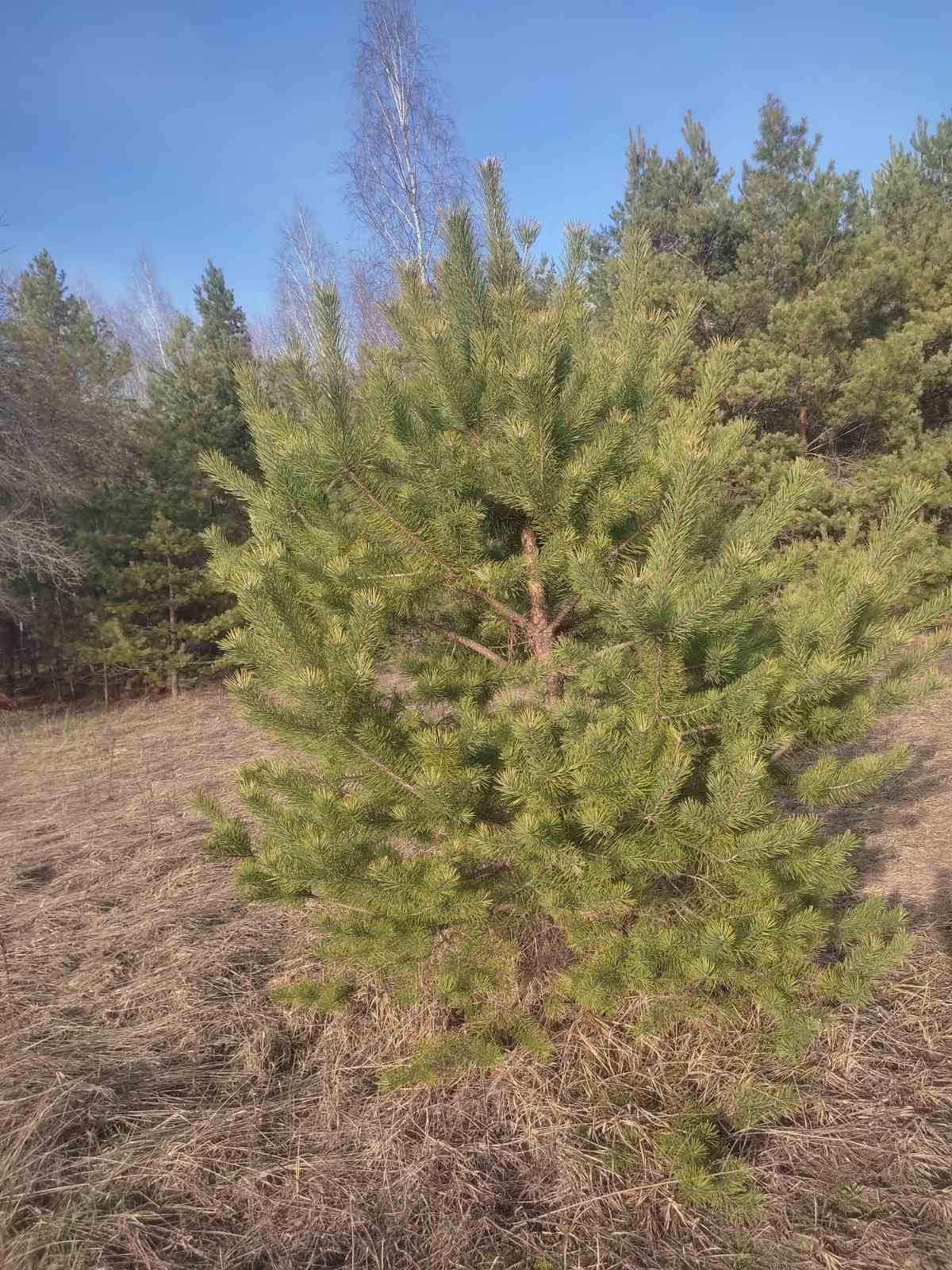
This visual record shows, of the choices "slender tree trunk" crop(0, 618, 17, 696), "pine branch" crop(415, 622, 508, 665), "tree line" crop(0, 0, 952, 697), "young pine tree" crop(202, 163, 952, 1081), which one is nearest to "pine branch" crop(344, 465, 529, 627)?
"young pine tree" crop(202, 163, 952, 1081)

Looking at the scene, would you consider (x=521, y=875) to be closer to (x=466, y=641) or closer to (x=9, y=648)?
(x=466, y=641)

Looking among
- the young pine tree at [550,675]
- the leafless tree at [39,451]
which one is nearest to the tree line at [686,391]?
the leafless tree at [39,451]

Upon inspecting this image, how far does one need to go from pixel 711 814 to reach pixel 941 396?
9570mm

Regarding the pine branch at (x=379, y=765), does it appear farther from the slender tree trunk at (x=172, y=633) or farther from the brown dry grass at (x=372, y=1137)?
the slender tree trunk at (x=172, y=633)

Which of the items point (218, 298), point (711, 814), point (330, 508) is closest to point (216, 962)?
point (330, 508)

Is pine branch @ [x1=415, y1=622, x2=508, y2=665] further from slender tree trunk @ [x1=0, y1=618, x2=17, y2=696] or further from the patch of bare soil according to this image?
slender tree trunk @ [x1=0, y1=618, x2=17, y2=696]

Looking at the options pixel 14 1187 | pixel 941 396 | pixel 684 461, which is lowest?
pixel 14 1187

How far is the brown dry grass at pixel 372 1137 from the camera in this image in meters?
1.80

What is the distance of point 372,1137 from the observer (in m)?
2.14

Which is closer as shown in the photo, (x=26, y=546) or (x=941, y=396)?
(x=26, y=546)

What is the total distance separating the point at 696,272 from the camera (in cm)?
941

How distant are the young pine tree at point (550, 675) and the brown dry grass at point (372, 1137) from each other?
233mm

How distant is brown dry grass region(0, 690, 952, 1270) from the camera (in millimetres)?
1800

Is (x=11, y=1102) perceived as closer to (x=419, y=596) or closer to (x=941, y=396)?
(x=419, y=596)
